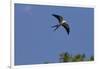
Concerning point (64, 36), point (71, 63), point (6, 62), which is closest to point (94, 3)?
point (64, 36)

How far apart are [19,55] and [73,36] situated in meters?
0.52

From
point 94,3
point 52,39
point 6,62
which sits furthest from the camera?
point 94,3

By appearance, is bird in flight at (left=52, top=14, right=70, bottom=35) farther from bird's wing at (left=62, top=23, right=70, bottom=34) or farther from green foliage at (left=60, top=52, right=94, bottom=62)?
green foliage at (left=60, top=52, right=94, bottom=62)

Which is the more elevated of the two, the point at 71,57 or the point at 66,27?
the point at 66,27

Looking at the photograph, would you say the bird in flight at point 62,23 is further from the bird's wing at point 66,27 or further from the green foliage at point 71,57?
the green foliage at point 71,57

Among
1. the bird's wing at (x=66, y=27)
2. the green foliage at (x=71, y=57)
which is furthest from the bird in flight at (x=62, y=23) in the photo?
the green foliage at (x=71, y=57)

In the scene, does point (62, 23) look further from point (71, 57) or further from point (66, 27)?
point (71, 57)

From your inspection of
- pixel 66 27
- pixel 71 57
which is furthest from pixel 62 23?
pixel 71 57

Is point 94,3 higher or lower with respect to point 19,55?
higher

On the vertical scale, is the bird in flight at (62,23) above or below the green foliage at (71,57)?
above

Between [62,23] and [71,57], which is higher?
[62,23]

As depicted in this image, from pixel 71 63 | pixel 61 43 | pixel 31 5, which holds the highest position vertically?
pixel 31 5

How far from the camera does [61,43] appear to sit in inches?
83.7
